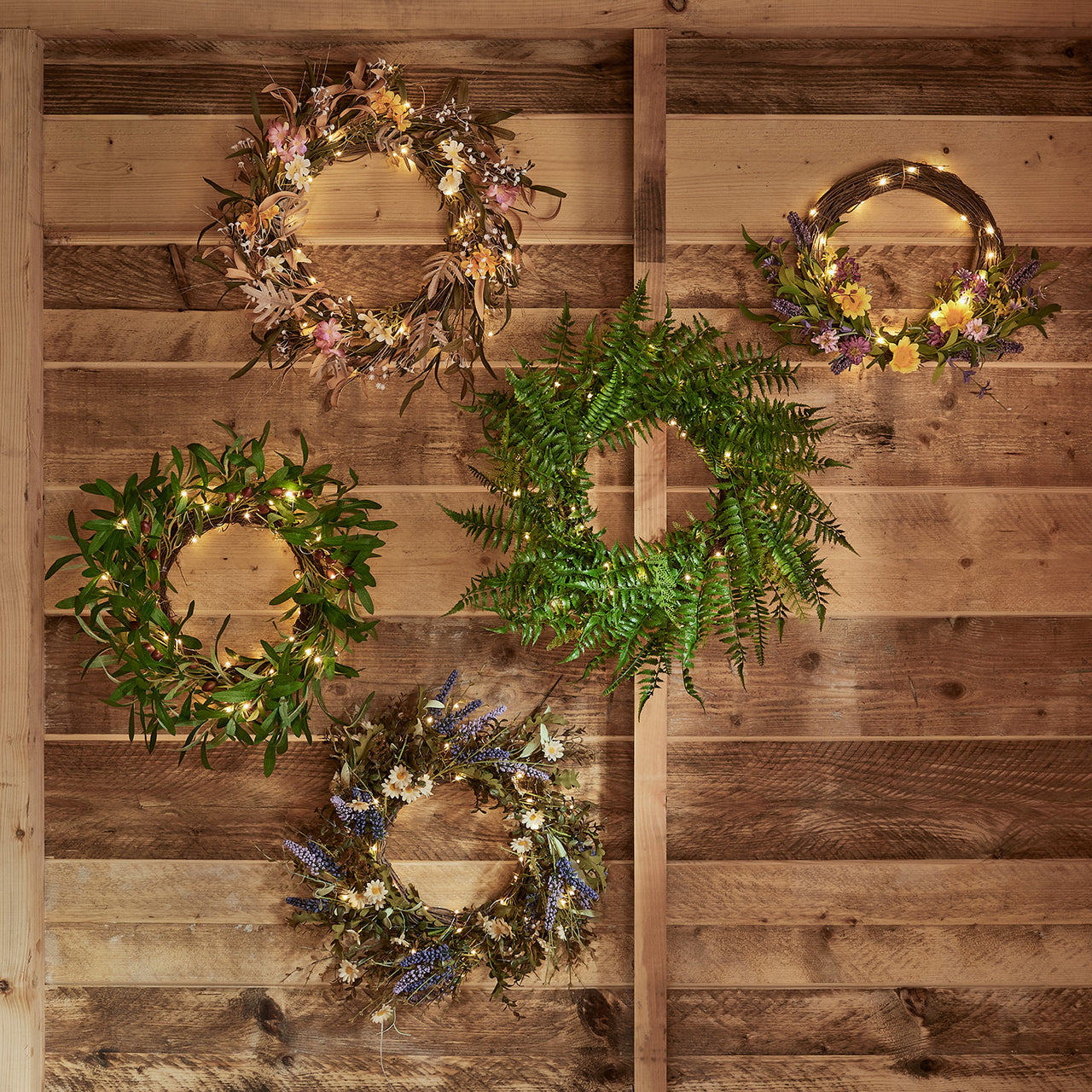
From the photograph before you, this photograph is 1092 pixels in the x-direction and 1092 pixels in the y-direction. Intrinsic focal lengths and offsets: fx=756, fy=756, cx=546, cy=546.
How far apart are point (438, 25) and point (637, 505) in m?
1.33

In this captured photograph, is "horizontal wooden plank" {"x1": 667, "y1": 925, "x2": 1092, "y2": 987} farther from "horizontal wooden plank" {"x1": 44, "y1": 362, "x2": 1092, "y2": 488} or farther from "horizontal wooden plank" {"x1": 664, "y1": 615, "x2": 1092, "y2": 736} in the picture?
"horizontal wooden plank" {"x1": 44, "y1": 362, "x2": 1092, "y2": 488}

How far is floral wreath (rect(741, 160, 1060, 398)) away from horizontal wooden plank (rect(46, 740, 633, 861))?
1.20m

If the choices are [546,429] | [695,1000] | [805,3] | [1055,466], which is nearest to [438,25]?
[805,3]

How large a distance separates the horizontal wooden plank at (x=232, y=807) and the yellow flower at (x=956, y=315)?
4.47 ft

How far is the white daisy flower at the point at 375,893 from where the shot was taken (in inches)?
73.2

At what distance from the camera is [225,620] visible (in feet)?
5.89

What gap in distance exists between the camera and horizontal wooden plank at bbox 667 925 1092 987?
6.66 feet

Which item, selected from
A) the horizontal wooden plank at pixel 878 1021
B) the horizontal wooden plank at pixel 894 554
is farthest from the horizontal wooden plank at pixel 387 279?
the horizontal wooden plank at pixel 878 1021

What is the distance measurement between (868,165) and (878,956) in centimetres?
212

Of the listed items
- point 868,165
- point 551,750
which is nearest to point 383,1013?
point 551,750

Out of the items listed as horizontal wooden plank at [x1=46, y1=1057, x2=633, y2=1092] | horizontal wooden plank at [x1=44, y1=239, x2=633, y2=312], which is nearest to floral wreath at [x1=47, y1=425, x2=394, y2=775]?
horizontal wooden plank at [x1=44, y1=239, x2=633, y2=312]

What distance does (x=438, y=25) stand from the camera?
1.93m

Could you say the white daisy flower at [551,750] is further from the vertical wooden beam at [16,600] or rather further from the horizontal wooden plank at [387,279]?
the vertical wooden beam at [16,600]

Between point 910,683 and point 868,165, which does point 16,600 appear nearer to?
point 910,683
